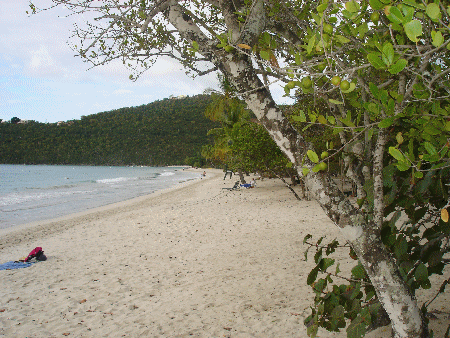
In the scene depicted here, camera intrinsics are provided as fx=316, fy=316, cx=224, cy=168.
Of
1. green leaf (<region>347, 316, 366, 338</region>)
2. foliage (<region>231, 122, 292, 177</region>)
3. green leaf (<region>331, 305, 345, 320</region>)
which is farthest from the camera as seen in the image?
foliage (<region>231, 122, 292, 177</region>)

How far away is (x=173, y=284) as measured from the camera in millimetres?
5555

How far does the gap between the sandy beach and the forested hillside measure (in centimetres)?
10284

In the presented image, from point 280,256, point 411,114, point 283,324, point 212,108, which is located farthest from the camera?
point 212,108

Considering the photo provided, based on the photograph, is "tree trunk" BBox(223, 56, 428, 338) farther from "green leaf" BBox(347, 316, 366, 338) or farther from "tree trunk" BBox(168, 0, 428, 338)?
"green leaf" BBox(347, 316, 366, 338)

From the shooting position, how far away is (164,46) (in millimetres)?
3979

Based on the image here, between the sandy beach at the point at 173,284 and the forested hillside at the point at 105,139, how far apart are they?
10284cm

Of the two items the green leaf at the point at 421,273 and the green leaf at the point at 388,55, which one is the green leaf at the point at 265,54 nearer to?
the green leaf at the point at 388,55

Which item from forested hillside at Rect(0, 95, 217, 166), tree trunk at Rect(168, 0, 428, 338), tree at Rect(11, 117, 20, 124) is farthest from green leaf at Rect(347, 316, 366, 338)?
tree at Rect(11, 117, 20, 124)

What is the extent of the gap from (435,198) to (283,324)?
2.50m

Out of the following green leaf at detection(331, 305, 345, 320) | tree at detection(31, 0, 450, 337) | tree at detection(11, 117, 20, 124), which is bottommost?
green leaf at detection(331, 305, 345, 320)

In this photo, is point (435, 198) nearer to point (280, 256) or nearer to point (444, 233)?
point (444, 233)

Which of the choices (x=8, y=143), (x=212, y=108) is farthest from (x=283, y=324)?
(x=8, y=143)

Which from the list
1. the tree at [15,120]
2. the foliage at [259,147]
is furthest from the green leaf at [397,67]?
the tree at [15,120]

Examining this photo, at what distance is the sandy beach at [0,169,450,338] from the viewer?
160 inches
